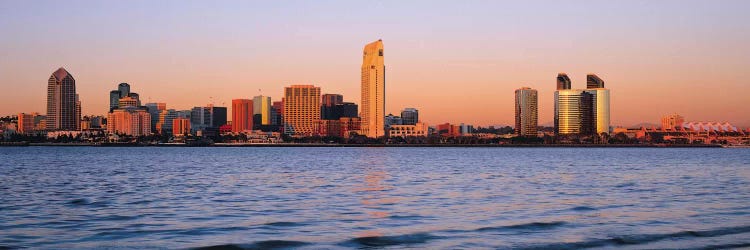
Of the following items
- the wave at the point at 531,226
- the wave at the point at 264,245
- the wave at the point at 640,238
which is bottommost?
the wave at the point at 264,245

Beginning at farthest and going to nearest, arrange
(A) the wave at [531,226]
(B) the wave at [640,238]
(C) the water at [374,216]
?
(A) the wave at [531,226]
(C) the water at [374,216]
(B) the wave at [640,238]

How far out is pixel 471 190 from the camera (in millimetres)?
45969

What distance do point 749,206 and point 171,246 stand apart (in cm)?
2370

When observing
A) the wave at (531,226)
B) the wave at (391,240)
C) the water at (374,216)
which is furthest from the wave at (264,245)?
the wave at (531,226)

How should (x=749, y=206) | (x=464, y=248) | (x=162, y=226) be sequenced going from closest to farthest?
(x=464, y=248)
(x=162, y=226)
(x=749, y=206)

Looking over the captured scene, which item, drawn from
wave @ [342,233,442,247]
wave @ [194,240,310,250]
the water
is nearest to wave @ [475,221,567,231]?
the water

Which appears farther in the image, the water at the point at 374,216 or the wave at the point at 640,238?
the water at the point at 374,216

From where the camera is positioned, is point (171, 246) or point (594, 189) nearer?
point (171, 246)

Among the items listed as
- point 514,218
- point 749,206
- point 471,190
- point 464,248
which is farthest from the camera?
point 471,190

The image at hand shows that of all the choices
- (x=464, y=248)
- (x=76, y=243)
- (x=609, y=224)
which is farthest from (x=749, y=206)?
(x=76, y=243)

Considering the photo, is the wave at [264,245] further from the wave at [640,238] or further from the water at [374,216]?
the wave at [640,238]

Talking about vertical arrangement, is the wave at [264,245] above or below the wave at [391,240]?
below

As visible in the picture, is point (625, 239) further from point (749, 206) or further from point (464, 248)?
point (749, 206)

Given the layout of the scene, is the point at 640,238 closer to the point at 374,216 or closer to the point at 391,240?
the point at 391,240
